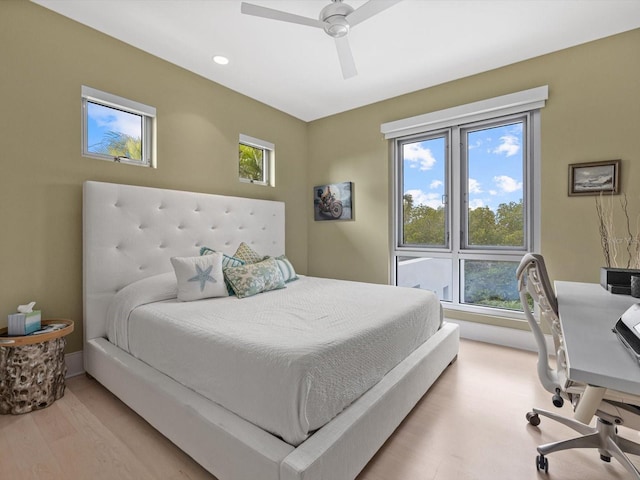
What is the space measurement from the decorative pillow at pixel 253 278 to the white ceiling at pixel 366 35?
196 centimetres

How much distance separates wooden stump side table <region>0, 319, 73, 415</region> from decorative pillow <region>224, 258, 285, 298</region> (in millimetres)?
1182

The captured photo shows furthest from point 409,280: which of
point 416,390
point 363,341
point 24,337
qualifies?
point 24,337

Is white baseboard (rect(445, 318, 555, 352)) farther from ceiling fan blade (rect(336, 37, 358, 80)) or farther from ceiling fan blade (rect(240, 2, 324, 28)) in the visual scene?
ceiling fan blade (rect(240, 2, 324, 28))

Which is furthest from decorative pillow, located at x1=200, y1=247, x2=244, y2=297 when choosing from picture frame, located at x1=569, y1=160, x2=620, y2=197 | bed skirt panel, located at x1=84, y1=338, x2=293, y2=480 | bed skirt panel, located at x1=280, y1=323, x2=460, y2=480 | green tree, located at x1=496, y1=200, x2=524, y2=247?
picture frame, located at x1=569, y1=160, x2=620, y2=197

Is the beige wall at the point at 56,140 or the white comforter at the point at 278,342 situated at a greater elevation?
the beige wall at the point at 56,140

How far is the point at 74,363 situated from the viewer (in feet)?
7.99

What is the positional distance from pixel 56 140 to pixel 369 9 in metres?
2.43

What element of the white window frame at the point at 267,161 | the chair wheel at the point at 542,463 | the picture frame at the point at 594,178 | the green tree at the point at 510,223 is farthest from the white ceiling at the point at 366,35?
Result: the chair wheel at the point at 542,463

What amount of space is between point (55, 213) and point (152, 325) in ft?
4.16

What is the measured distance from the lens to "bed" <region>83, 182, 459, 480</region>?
4.15ft

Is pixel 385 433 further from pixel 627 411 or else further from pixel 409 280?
pixel 409 280

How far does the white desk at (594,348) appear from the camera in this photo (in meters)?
0.74

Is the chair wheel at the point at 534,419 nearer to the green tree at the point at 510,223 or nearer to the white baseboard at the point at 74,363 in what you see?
the green tree at the point at 510,223

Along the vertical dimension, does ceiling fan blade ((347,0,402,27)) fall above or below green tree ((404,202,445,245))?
above
